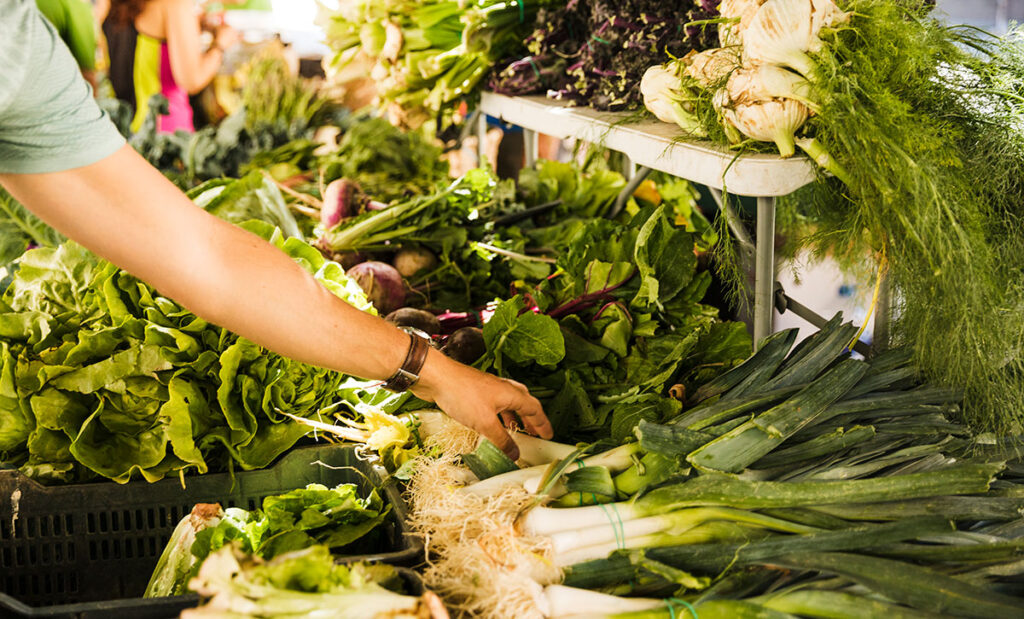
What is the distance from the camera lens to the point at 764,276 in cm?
198

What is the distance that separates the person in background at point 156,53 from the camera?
5992mm

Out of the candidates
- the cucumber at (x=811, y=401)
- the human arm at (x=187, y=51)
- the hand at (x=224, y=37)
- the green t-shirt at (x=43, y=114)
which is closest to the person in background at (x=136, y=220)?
the green t-shirt at (x=43, y=114)

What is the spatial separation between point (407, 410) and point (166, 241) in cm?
85

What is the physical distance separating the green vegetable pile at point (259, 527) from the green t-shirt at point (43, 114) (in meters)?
0.74

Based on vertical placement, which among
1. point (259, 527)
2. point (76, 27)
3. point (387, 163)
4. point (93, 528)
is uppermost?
point (76, 27)

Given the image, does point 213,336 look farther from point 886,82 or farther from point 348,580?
point 886,82

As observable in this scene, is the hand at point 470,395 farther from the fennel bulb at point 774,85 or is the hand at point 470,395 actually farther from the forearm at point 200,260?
the fennel bulb at point 774,85

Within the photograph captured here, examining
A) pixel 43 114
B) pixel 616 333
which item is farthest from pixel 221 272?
pixel 616 333

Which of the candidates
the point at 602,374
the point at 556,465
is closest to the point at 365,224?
the point at 602,374

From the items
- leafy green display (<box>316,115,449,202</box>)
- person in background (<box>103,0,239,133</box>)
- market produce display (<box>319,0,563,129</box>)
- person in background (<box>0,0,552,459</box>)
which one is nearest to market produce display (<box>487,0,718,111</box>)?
market produce display (<box>319,0,563,129</box>)

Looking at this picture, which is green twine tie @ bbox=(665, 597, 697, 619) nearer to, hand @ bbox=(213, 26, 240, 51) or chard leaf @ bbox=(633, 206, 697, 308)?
chard leaf @ bbox=(633, 206, 697, 308)

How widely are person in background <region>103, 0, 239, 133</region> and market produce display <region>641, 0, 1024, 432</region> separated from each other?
539 centimetres

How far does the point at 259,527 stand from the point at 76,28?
5.20 metres

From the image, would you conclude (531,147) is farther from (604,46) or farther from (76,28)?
(76,28)
